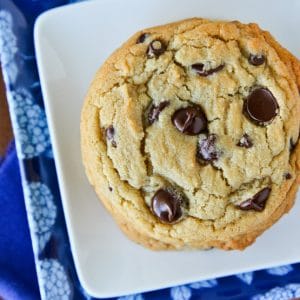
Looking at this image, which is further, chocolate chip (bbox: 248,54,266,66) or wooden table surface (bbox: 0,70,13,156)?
wooden table surface (bbox: 0,70,13,156)

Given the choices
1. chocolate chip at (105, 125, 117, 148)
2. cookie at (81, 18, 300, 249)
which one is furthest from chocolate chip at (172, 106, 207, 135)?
chocolate chip at (105, 125, 117, 148)

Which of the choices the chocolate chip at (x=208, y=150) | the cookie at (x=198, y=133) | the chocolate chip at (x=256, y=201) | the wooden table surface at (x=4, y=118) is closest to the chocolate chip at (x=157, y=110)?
the cookie at (x=198, y=133)

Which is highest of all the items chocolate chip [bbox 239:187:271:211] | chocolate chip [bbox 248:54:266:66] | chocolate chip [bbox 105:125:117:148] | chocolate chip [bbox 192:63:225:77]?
chocolate chip [bbox 248:54:266:66]

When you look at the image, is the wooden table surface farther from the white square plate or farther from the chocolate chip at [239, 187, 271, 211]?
the chocolate chip at [239, 187, 271, 211]

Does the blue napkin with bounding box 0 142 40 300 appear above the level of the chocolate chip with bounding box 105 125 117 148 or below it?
below

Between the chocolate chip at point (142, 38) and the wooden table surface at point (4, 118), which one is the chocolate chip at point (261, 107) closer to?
the chocolate chip at point (142, 38)

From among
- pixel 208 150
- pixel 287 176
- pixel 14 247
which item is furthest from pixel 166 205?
pixel 14 247

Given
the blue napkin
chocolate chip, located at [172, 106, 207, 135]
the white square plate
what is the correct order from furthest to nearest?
the blue napkin < the white square plate < chocolate chip, located at [172, 106, 207, 135]
